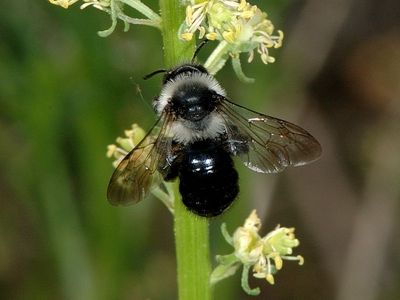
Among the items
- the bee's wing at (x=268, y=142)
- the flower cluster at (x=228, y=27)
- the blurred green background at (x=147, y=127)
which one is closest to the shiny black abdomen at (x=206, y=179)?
the bee's wing at (x=268, y=142)

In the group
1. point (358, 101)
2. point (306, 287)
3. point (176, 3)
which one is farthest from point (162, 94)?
point (358, 101)

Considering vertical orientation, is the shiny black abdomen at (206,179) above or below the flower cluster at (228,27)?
below

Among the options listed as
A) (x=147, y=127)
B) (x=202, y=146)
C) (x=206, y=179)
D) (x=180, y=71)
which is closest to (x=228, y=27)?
(x=180, y=71)

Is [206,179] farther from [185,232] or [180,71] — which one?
[180,71]

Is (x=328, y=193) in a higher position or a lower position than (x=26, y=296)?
higher

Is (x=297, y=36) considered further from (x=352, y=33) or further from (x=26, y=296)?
(x=26, y=296)

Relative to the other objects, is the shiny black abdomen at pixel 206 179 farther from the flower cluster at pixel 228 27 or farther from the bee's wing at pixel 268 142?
the flower cluster at pixel 228 27
